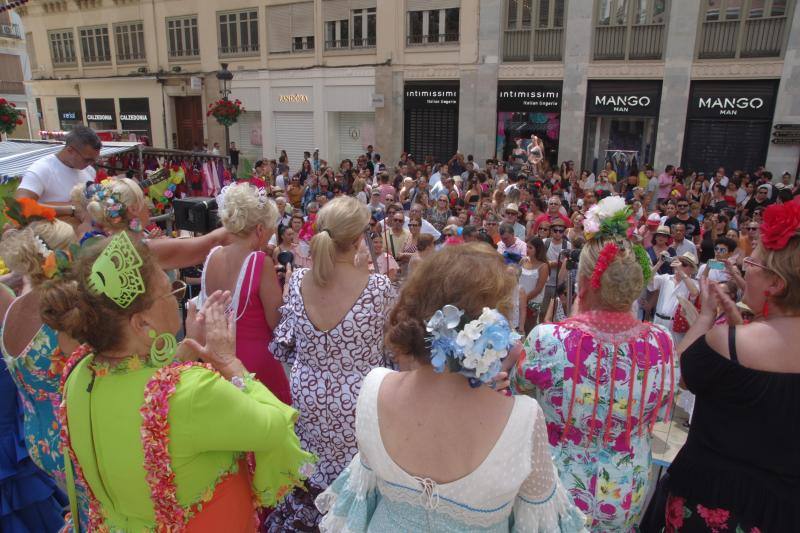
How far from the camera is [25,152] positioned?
7.07m

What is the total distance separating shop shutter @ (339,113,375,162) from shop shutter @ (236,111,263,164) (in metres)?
4.28

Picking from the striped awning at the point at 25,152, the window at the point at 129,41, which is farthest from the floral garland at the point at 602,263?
the window at the point at 129,41

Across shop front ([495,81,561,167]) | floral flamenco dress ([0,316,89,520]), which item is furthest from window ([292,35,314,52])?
floral flamenco dress ([0,316,89,520])

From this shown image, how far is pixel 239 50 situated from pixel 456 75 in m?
10.1

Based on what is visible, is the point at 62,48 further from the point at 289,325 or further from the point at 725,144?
the point at 289,325

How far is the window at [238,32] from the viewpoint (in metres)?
22.3

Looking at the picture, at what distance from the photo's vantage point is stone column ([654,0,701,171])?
15195mm

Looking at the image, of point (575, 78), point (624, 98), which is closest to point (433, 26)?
point (575, 78)

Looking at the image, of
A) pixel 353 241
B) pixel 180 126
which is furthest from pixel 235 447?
pixel 180 126

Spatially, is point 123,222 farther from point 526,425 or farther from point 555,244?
point 555,244

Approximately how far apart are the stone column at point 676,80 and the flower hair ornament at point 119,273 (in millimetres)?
17350

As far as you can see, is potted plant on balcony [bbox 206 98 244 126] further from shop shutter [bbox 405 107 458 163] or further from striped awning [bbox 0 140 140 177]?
shop shutter [bbox 405 107 458 163]

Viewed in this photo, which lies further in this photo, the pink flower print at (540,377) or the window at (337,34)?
the window at (337,34)

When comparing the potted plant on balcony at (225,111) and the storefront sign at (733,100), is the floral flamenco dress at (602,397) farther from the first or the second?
the storefront sign at (733,100)
